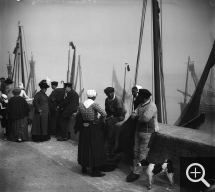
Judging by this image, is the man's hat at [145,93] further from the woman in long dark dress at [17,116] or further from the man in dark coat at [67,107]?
the woman in long dark dress at [17,116]

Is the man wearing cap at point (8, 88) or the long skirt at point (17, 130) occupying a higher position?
the man wearing cap at point (8, 88)

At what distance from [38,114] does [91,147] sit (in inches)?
112

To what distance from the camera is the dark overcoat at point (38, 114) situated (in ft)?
21.4

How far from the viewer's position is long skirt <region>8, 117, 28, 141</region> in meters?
6.55

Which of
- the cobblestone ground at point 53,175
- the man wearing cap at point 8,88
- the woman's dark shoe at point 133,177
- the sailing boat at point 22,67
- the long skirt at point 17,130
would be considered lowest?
the cobblestone ground at point 53,175

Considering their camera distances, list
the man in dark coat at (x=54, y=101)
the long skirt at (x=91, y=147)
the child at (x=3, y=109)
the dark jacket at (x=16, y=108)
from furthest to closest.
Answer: the man in dark coat at (x=54, y=101)
the child at (x=3, y=109)
the dark jacket at (x=16, y=108)
the long skirt at (x=91, y=147)

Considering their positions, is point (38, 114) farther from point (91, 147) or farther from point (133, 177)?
point (133, 177)

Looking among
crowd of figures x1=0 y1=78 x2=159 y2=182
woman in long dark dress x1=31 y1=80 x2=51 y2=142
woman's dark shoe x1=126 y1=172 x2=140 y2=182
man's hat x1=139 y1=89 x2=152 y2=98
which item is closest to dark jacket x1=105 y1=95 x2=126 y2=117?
crowd of figures x1=0 y1=78 x2=159 y2=182

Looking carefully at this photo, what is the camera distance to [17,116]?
6.56m

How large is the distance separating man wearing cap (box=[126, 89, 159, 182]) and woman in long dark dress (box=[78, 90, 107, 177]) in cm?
57

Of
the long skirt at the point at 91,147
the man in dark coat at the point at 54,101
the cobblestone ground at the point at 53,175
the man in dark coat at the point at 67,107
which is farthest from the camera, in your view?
the man in dark coat at the point at 54,101

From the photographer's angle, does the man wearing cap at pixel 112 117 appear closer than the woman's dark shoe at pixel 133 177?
No

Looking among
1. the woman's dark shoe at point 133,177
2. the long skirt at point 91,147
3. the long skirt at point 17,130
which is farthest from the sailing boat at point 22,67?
the woman's dark shoe at point 133,177

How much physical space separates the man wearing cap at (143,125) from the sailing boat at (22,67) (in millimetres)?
10208
